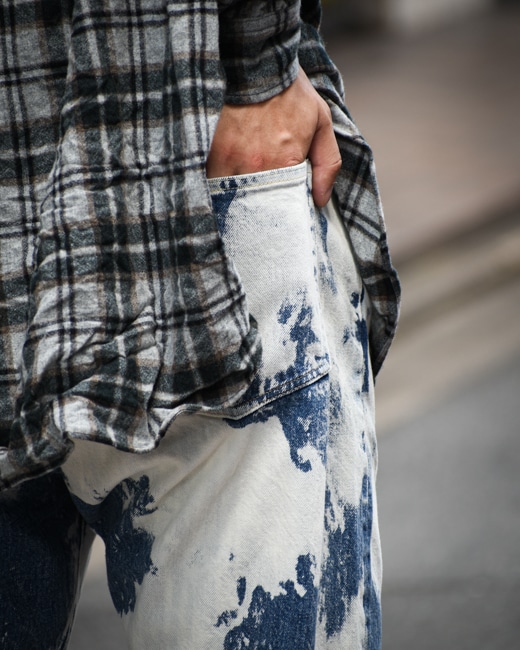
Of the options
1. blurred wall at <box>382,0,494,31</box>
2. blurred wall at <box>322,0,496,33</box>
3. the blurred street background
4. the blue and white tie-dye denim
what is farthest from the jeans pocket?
blurred wall at <box>382,0,494,31</box>

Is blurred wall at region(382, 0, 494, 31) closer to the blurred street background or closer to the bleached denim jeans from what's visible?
the blurred street background

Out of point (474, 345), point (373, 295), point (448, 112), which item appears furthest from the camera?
point (448, 112)

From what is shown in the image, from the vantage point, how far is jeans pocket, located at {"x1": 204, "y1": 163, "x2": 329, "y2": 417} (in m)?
0.89

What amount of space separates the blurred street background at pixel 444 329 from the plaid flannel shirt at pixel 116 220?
1319 millimetres

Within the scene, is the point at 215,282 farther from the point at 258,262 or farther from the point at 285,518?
the point at 285,518

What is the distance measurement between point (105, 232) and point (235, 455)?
258 millimetres

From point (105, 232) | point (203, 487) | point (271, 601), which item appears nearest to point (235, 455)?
point (203, 487)

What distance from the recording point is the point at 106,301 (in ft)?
2.85

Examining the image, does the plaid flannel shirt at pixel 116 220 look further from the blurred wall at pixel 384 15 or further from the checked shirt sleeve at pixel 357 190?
the blurred wall at pixel 384 15

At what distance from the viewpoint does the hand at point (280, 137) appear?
89 cm

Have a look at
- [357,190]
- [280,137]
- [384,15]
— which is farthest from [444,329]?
[384,15]

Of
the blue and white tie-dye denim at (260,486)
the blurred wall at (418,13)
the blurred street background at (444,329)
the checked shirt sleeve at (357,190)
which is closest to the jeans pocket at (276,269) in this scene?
the blue and white tie-dye denim at (260,486)

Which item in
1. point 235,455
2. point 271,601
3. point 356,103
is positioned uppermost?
point 235,455

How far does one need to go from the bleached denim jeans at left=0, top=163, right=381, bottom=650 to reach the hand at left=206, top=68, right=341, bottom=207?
2 centimetres
